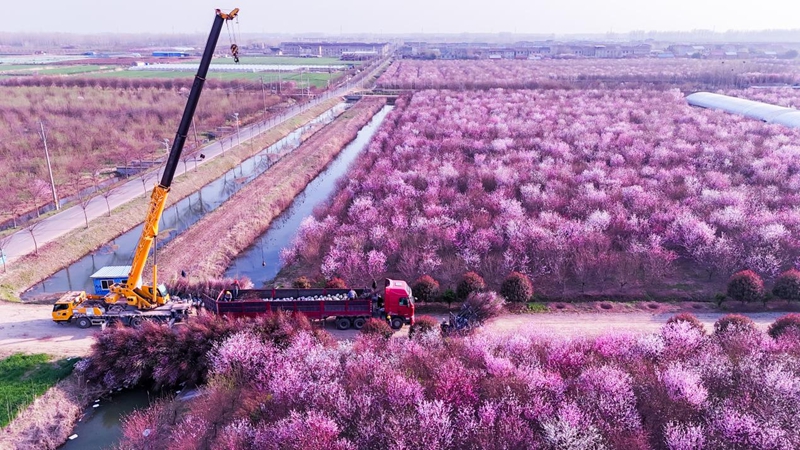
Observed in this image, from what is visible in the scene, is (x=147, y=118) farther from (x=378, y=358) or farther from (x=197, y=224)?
(x=378, y=358)

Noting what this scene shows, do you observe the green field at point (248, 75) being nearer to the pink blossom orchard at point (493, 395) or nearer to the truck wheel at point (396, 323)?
the truck wheel at point (396, 323)

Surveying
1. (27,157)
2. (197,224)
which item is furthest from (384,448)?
(27,157)

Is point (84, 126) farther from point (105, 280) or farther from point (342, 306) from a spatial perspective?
point (342, 306)

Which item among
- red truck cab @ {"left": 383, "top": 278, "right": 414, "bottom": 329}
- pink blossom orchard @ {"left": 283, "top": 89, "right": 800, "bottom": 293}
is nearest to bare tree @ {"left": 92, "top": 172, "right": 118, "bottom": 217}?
pink blossom orchard @ {"left": 283, "top": 89, "right": 800, "bottom": 293}

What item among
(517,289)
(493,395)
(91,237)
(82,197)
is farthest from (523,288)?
(82,197)

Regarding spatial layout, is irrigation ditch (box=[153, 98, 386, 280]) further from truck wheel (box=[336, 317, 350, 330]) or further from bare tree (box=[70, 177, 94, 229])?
truck wheel (box=[336, 317, 350, 330])

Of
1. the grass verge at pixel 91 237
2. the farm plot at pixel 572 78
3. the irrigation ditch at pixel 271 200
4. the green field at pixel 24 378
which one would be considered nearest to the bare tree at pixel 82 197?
the grass verge at pixel 91 237

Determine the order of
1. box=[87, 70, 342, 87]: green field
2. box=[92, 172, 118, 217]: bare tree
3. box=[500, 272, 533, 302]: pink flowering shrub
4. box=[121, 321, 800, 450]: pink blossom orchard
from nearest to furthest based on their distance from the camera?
1. box=[121, 321, 800, 450]: pink blossom orchard
2. box=[500, 272, 533, 302]: pink flowering shrub
3. box=[92, 172, 118, 217]: bare tree
4. box=[87, 70, 342, 87]: green field
